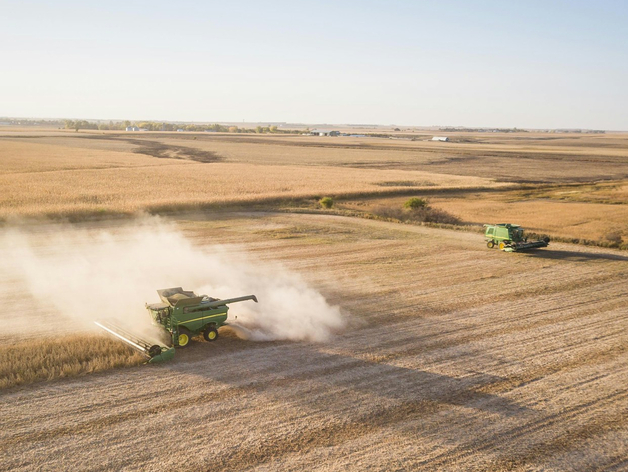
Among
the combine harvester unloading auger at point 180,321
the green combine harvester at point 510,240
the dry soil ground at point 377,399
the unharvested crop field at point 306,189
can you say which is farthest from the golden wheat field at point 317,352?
the unharvested crop field at point 306,189

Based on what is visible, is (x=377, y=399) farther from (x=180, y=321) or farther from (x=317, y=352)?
(x=180, y=321)

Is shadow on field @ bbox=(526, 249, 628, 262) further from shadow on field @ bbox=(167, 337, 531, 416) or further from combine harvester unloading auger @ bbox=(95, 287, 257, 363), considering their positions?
combine harvester unloading auger @ bbox=(95, 287, 257, 363)

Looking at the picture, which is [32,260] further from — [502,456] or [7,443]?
[502,456]

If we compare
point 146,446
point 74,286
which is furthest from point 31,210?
point 146,446

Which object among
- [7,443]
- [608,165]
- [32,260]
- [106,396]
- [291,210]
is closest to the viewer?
[7,443]

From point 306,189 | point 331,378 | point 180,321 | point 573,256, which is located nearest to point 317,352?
point 331,378
